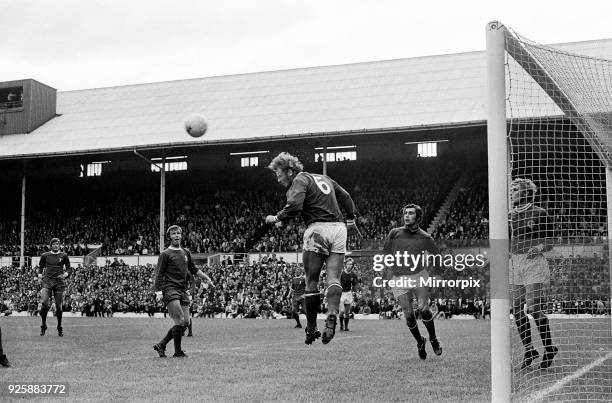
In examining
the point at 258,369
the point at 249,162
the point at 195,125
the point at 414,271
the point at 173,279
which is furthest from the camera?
the point at 249,162

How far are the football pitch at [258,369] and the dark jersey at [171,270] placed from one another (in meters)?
1.15

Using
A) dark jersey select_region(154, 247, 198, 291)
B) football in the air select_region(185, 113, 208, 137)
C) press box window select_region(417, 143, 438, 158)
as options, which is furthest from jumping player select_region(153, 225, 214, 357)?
press box window select_region(417, 143, 438, 158)

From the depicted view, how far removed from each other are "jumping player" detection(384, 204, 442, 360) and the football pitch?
0.35m

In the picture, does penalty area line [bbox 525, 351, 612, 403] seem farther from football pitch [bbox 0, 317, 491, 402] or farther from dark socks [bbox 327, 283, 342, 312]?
dark socks [bbox 327, 283, 342, 312]

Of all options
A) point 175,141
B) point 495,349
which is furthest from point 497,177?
point 175,141

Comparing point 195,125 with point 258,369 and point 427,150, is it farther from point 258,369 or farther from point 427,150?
point 258,369

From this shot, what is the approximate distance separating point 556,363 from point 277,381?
3922 millimetres

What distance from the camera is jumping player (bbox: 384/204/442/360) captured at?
34.6 ft

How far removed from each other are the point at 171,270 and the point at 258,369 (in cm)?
283

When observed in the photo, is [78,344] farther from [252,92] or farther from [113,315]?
[252,92]

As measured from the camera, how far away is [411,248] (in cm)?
1086

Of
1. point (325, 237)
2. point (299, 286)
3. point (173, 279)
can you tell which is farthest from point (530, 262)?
point (299, 286)

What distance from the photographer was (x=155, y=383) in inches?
329

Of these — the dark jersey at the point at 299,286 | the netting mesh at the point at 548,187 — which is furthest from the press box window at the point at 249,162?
the netting mesh at the point at 548,187
